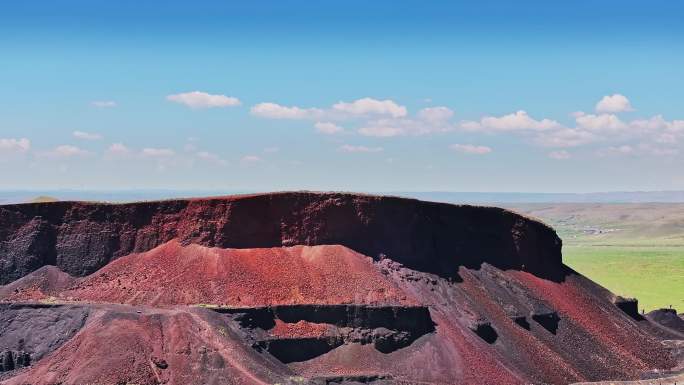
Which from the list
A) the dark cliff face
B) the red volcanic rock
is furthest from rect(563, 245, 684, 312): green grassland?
the red volcanic rock

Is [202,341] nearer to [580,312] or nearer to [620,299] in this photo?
→ [580,312]

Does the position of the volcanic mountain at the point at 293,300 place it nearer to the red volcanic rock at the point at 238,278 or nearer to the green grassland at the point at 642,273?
the red volcanic rock at the point at 238,278

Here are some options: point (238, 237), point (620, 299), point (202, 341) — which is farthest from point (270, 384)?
point (620, 299)

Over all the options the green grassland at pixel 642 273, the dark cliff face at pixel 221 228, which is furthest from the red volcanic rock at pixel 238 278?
the green grassland at pixel 642 273

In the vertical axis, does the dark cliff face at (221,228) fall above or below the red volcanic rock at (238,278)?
above

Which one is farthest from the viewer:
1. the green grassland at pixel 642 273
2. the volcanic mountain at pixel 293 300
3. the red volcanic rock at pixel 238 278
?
the green grassland at pixel 642 273
